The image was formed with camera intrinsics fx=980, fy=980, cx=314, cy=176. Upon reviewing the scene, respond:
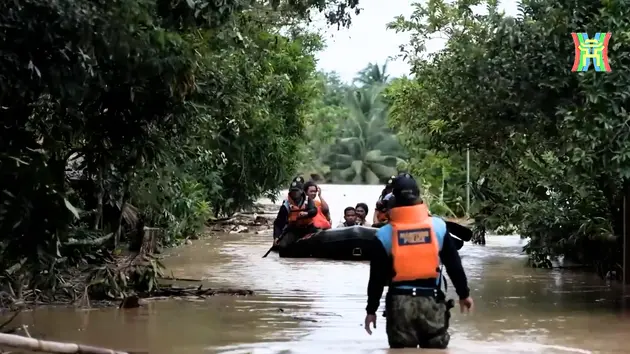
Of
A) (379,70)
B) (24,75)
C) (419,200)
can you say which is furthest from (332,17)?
(379,70)

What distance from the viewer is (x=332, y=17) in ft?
36.0

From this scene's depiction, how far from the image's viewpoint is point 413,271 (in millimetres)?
6582

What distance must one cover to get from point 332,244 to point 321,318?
7192 millimetres

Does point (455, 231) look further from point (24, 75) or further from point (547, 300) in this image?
point (547, 300)

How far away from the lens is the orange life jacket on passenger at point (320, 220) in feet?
62.6

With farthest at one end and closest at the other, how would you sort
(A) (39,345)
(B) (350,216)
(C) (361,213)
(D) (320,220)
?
(C) (361,213), (B) (350,216), (D) (320,220), (A) (39,345)

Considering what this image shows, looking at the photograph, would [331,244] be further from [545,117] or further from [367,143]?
[367,143]

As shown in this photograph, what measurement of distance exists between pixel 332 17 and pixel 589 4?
10.9ft

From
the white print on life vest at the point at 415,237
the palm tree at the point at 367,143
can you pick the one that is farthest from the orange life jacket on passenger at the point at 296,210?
the palm tree at the point at 367,143

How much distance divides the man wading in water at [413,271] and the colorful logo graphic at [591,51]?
16.5ft

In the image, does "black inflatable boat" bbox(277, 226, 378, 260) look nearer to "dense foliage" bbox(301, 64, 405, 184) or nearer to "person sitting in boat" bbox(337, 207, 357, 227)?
"person sitting in boat" bbox(337, 207, 357, 227)

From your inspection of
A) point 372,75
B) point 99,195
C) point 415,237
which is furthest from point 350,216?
point 372,75

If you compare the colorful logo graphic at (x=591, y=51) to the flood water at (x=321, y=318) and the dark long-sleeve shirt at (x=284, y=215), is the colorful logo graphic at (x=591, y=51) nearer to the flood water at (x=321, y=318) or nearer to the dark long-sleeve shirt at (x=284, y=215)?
the flood water at (x=321, y=318)

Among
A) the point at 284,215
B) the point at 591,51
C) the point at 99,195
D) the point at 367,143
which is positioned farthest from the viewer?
the point at 367,143
